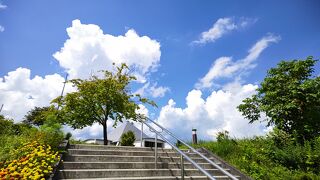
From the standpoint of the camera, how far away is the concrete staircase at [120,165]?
223 inches

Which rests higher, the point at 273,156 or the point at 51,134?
the point at 51,134

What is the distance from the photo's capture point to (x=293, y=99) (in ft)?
32.1

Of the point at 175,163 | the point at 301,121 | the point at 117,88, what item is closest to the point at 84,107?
the point at 117,88

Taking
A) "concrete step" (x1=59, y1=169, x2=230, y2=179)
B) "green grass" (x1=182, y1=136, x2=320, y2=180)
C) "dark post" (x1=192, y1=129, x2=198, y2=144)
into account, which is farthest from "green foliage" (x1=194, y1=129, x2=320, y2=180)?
"dark post" (x1=192, y1=129, x2=198, y2=144)

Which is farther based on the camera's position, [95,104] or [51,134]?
[95,104]

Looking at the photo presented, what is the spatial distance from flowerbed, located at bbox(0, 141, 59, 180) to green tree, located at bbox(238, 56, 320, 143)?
25.1 feet

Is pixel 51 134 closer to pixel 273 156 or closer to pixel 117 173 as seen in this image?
pixel 117 173

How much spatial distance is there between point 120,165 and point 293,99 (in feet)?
22.7

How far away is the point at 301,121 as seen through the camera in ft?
31.4

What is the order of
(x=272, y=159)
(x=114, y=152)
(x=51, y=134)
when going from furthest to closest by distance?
(x=272, y=159) < (x=114, y=152) < (x=51, y=134)

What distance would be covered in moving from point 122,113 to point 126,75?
2.24 meters

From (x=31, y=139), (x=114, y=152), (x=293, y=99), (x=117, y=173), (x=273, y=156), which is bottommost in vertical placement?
(x=117, y=173)

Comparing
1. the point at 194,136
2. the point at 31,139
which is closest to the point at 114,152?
the point at 31,139

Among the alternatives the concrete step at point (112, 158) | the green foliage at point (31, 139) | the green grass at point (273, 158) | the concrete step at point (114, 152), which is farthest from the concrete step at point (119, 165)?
the green grass at point (273, 158)
